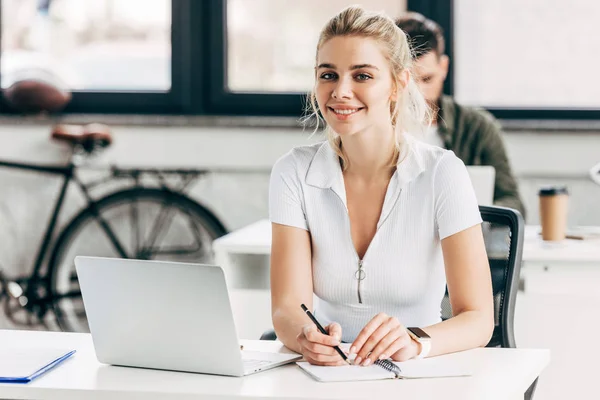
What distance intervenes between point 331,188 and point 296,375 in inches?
21.6

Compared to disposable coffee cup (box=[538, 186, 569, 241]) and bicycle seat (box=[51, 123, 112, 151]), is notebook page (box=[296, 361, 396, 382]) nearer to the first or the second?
disposable coffee cup (box=[538, 186, 569, 241])

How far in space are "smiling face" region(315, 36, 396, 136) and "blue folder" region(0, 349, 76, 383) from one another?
665mm

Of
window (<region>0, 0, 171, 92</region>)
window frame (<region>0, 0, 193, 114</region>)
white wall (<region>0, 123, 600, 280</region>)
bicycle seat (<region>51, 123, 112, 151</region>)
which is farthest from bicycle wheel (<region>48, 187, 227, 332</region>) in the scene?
window (<region>0, 0, 171, 92</region>)

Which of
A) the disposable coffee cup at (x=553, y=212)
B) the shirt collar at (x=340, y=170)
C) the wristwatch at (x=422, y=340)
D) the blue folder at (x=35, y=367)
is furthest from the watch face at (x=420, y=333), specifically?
the disposable coffee cup at (x=553, y=212)

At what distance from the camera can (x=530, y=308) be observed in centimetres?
246

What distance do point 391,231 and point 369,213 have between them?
0.25ft

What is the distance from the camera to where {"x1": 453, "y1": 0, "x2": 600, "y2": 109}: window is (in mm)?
3801

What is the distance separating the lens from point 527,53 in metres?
3.82

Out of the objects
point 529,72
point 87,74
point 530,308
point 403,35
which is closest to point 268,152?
point 87,74

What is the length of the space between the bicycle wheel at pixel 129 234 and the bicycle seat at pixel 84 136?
0.74 ft

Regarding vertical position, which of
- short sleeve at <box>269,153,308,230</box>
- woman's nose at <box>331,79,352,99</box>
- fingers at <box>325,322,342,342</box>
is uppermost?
woman's nose at <box>331,79,352,99</box>

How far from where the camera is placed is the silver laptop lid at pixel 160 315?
51.8 inches

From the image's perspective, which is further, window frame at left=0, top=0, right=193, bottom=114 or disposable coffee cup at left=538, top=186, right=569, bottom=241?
window frame at left=0, top=0, right=193, bottom=114

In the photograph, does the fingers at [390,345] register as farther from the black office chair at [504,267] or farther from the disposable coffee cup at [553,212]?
the disposable coffee cup at [553,212]
